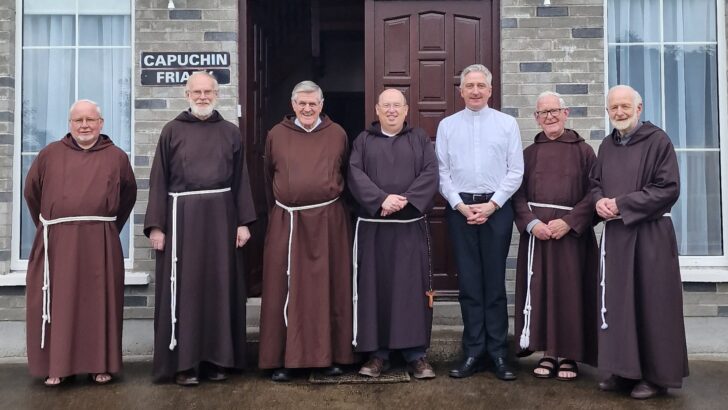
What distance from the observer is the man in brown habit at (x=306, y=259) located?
4164mm

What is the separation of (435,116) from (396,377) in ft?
6.95

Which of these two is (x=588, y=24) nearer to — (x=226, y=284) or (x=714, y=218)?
(x=714, y=218)

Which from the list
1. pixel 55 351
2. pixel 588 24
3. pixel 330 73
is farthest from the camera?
pixel 330 73

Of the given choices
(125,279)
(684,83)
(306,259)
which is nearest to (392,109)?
(306,259)

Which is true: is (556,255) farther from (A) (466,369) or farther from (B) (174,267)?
(B) (174,267)

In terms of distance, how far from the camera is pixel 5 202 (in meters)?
5.13

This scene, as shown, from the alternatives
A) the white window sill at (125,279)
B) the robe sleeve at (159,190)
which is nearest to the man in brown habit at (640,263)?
the robe sleeve at (159,190)

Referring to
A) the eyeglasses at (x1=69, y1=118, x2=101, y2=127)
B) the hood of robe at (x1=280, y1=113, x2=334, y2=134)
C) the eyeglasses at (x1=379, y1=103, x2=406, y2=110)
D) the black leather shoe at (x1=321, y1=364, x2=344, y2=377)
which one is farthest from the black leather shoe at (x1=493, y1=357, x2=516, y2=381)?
the eyeglasses at (x1=69, y1=118, x2=101, y2=127)

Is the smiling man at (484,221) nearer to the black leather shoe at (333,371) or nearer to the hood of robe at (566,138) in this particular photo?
the hood of robe at (566,138)

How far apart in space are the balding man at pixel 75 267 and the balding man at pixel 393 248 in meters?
1.48

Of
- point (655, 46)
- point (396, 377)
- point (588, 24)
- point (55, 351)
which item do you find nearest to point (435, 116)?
point (588, 24)

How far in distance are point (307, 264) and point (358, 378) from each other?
0.75 metres

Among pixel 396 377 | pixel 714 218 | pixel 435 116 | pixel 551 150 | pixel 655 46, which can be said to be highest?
pixel 655 46

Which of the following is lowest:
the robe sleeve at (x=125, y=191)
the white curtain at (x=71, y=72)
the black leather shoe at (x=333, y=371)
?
the black leather shoe at (x=333, y=371)
